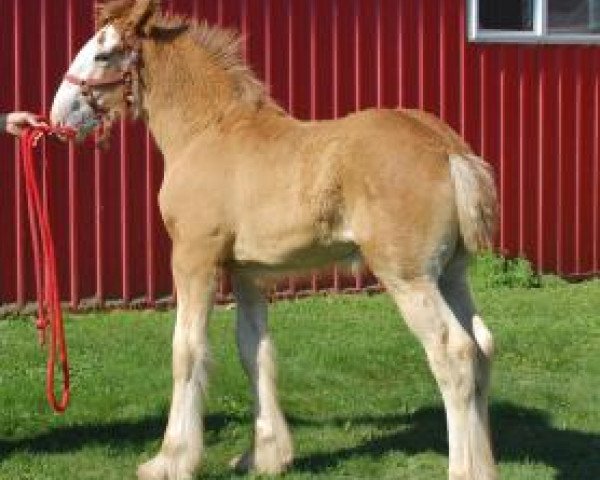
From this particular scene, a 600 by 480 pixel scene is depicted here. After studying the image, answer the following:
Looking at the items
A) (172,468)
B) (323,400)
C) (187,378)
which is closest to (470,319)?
(187,378)

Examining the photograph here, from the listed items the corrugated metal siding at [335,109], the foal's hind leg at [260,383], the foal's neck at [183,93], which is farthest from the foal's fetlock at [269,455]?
the corrugated metal siding at [335,109]

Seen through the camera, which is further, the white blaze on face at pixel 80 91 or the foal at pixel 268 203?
the white blaze on face at pixel 80 91

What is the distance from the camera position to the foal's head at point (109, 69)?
614cm

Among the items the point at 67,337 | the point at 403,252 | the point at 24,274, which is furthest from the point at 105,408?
the point at 24,274

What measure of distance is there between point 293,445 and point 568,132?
23.9 feet

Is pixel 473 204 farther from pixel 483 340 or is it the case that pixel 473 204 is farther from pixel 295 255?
pixel 295 255

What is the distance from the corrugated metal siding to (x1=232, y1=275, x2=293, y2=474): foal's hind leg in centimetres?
298

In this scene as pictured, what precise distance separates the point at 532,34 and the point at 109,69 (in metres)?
7.39

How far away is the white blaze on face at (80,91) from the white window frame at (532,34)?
Answer: 6.83m

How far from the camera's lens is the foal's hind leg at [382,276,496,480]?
5.57m

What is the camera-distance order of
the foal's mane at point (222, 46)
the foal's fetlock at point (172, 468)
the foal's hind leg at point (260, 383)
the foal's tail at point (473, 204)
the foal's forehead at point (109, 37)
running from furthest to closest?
the foal's hind leg at point (260, 383), the foal's mane at point (222, 46), the foal's forehead at point (109, 37), the foal's fetlock at point (172, 468), the foal's tail at point (473, 204)

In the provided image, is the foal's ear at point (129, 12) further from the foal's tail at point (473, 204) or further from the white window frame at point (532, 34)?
the white window frame at point (532, 34)

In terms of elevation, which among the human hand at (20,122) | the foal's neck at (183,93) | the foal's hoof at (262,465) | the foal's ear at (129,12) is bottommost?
the foal's hoof at (262,465)

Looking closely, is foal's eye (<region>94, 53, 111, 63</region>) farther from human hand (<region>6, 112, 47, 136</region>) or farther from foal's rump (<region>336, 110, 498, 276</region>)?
foal's rump (<region>336, 110, 498, 276</region>)
